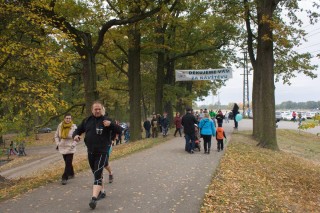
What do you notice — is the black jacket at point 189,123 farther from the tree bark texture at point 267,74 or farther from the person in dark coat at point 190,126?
the tree bark texture at point 267,74

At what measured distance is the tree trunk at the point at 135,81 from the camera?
72.9 feet

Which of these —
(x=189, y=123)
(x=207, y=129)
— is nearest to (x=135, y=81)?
(x=189, y=123)

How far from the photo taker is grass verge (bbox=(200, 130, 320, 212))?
23.7 ft

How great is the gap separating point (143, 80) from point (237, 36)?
9.76 meters

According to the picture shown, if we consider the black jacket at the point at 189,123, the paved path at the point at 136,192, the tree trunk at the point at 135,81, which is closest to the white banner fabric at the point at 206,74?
the tree trunk at the point at 135,81

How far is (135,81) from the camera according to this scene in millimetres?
22453

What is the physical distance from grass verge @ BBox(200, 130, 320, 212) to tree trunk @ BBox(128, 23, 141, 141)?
8.45 meters

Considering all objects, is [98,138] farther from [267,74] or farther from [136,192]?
[267,74]

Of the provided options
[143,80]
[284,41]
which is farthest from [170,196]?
[143,80]

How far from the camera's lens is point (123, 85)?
3331 centimetres

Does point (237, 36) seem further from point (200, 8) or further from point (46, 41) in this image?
point (46, 41)

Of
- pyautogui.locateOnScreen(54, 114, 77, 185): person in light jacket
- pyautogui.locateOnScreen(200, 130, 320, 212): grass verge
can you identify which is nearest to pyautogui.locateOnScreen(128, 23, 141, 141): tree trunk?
pyautogui.locateOnScreen(200, 130, 320, 212): grass verge

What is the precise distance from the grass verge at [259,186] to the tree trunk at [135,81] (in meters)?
8.45

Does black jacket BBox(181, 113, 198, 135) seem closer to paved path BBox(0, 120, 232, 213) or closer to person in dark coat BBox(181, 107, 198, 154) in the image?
person in dark coat BBox(181, 107, 198, 154)
